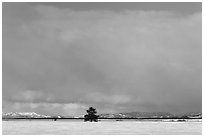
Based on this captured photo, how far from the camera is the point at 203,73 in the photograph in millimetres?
28484

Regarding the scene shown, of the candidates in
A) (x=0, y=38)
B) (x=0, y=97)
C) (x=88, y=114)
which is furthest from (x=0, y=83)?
(x=88, y=114)

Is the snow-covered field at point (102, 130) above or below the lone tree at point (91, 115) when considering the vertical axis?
below

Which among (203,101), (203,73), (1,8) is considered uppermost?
(1,8)

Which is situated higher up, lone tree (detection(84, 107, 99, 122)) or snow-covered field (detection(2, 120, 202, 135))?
lone tree (detection(84, 107, 99, 122))

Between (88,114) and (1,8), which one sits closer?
(1,8)

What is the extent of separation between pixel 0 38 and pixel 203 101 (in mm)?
15114

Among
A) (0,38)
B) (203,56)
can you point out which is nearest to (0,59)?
(0,38)

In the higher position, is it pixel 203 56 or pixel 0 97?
pixel 203 56

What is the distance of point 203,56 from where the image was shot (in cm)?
2814

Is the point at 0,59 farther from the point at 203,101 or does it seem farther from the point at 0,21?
the point at 203,101

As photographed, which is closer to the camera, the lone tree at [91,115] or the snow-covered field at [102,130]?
the snow-covered field at [102,130]

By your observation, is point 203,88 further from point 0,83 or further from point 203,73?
point 0,83

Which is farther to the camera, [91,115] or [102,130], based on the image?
[91,115]

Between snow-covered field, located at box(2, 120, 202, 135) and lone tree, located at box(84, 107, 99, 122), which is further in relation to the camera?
lone tree, located at box(84, 107, 99, 122)
